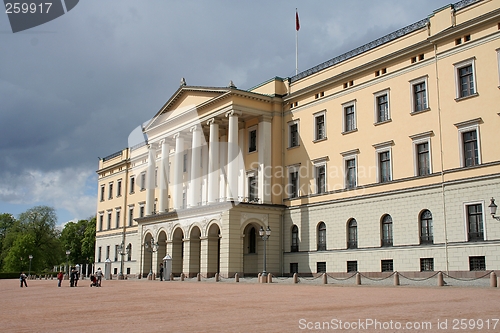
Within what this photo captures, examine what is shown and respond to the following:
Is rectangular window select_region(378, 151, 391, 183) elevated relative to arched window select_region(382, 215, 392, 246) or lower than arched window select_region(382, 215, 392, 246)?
elevated

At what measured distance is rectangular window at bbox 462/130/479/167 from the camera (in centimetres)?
3277

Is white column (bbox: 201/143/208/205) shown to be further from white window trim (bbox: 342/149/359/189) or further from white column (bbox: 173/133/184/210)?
white window trim (bbox: 342/149/359/189)

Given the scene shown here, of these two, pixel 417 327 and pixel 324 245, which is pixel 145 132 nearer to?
pixel 324 245

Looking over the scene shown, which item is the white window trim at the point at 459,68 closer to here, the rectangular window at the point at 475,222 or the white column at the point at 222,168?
the rectangular window at the point at 475,222

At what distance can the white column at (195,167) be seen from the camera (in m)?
51.6

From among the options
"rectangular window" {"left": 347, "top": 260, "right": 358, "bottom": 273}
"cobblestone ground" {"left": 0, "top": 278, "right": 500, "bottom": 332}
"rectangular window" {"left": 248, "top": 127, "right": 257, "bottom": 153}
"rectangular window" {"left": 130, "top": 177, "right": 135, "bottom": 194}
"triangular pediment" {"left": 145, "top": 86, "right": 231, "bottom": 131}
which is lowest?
"cobblestone ground" {"left": 0, "top": 278, "right": 500, "bottom": 332}

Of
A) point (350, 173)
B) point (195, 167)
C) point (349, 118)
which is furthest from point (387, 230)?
point (195, 167)

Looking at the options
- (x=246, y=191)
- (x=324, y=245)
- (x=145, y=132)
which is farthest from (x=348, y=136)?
(x=145, y=132)

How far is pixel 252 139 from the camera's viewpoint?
50281 millimetres

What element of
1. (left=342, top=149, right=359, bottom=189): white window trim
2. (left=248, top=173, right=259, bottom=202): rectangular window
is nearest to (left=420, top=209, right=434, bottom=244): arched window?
(left=342, top=149, right=359, bottom=189): white window trim

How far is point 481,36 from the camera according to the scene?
107ft

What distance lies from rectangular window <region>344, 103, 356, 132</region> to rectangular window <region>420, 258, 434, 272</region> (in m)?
11.8

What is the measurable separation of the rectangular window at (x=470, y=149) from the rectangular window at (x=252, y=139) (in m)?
20.7

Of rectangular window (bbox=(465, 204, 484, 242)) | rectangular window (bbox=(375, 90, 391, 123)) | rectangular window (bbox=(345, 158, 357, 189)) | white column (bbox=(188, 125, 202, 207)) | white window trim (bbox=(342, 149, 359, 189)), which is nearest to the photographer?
rectangular window (bbox=(465, 204, 484, 242))
